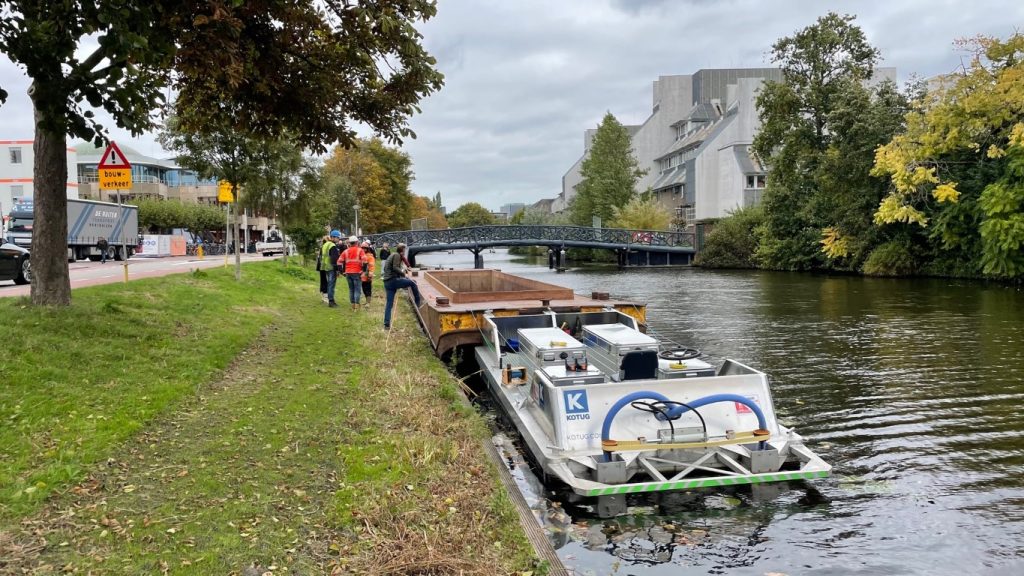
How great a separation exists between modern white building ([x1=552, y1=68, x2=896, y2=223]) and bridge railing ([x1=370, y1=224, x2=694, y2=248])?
4933 millimetres

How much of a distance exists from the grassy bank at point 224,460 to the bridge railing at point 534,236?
4654cm

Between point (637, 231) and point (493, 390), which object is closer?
point (493, 390)

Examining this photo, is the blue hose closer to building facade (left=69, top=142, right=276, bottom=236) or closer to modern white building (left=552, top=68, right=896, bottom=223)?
modern white building (left=552, top=68, right=896, bottom=223)

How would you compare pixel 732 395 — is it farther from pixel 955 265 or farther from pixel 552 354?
pixel 955 265

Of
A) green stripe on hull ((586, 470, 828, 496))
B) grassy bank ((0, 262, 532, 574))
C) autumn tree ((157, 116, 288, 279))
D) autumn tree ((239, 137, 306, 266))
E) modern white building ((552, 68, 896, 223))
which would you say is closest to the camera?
grassy bank ((0, 262, 532, 574))

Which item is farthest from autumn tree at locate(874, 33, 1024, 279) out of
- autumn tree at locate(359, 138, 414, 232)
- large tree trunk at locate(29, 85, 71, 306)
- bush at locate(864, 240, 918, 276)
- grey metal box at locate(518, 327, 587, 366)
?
autumn tree at locate(359, 138, 414, 232)

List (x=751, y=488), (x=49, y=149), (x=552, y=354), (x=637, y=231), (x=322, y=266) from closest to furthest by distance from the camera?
(x=751, y=488), (x=552, y=354), (x=49, y=149), (x=322, y=266), (x=637, y=231)

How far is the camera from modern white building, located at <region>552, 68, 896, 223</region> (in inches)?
2244

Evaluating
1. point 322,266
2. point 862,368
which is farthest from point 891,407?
point 322,266

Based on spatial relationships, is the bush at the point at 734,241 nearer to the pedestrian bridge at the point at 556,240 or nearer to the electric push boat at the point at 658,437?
the pedestrian bridge at the point at 556,240

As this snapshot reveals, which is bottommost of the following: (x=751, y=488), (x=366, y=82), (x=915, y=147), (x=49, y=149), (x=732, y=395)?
(x=751, y=488)

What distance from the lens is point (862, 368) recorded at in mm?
12516

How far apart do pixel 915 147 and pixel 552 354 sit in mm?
30265

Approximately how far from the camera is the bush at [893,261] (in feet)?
118
